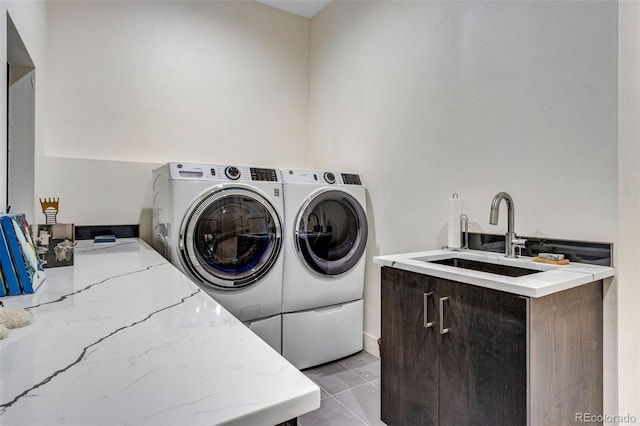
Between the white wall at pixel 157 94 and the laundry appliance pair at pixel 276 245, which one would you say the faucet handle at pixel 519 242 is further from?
the white wall at pixel 157 94

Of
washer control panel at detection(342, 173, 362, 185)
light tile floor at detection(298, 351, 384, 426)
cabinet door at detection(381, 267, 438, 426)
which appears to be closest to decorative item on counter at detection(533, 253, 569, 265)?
cabinet door at detection(381, 267, 438, 426)

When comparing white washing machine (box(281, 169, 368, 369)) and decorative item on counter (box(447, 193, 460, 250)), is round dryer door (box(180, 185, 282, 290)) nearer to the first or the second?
white washing machine (box(281, 169, 368, 369))

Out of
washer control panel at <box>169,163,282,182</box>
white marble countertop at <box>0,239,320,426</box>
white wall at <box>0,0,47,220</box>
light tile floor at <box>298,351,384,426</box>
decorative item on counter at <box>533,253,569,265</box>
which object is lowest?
light tile floor at <box>298,351,384,426</box>

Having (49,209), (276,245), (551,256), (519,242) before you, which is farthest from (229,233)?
(551,256)

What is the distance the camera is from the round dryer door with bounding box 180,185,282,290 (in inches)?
78.1

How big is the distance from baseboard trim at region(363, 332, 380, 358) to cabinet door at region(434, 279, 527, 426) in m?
1.17

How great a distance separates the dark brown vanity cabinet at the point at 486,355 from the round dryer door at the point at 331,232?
78 cm

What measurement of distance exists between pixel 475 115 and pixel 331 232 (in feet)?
3.84

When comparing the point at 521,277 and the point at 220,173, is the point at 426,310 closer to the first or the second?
the point at 521,277

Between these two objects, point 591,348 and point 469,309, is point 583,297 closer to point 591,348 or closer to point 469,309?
point 591,348

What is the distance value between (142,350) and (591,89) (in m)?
1.83

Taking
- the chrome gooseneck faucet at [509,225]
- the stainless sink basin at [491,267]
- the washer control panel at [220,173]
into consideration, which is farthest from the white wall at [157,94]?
the chrome gooseneck faucet at [509,225]

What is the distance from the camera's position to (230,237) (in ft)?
7.03

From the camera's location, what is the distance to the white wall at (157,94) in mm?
2381
